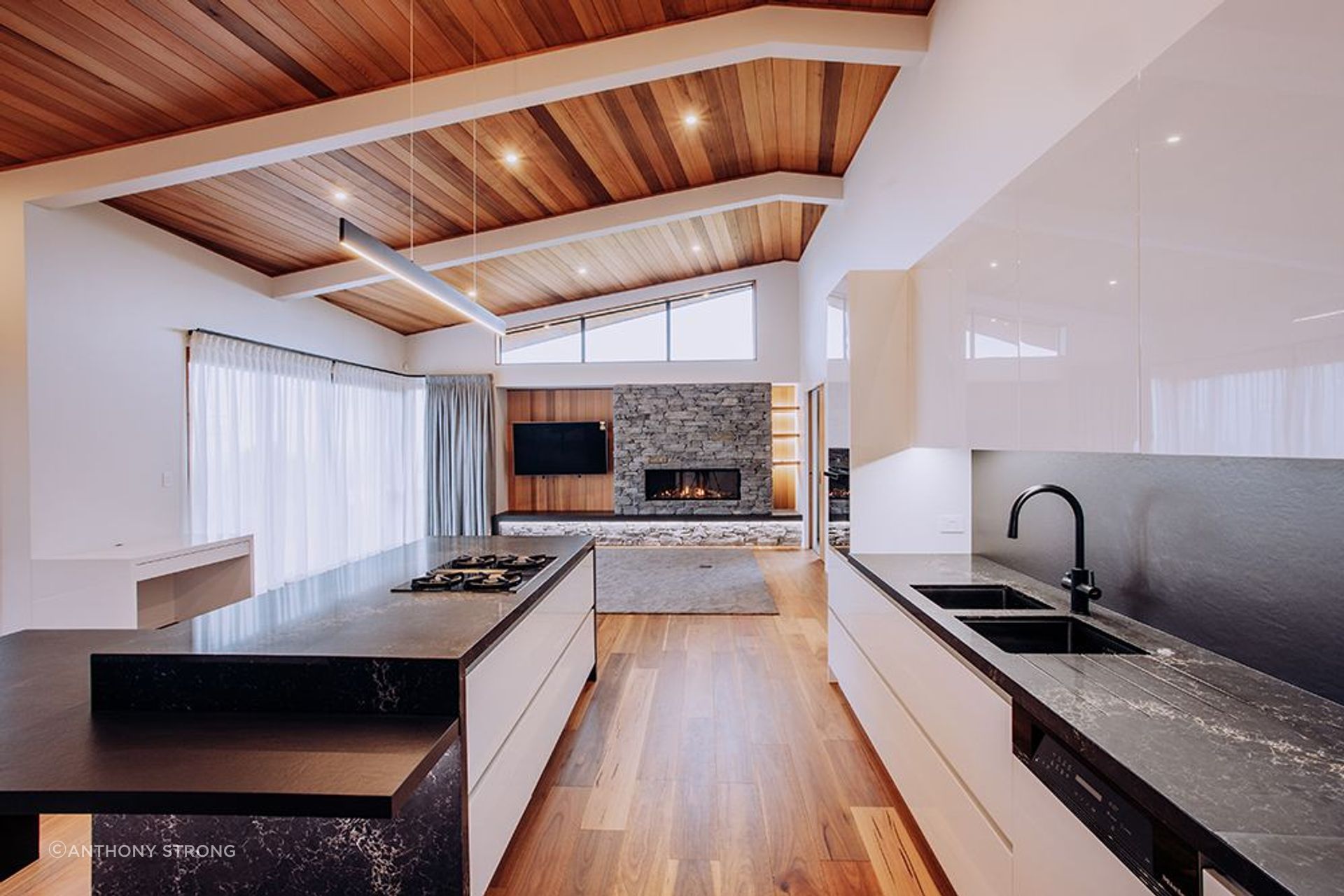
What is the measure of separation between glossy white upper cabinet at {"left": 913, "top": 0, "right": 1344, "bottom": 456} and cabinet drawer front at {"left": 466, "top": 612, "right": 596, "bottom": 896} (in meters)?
1.79

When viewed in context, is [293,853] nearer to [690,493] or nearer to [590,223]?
[590,223]

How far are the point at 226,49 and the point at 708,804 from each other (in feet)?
12.1

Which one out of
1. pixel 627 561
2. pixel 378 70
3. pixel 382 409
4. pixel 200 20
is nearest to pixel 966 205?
pixel 378 70

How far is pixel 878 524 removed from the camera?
2.94 m

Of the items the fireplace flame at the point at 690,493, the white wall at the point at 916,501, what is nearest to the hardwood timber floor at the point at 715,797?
the white wall at the point at 916,501

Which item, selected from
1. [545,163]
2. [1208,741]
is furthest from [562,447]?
[1208,741]

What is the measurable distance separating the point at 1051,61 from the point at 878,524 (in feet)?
6.26

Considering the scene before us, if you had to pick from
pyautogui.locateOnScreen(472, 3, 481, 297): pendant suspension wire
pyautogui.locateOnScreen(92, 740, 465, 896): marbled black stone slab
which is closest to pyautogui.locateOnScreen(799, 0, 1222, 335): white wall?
pyautogui.locateOnScreen(472, 3, 481, 297): pendant suspension wire

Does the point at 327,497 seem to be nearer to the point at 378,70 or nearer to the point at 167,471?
the point at 167,471

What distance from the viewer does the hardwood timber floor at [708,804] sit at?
1895 mm

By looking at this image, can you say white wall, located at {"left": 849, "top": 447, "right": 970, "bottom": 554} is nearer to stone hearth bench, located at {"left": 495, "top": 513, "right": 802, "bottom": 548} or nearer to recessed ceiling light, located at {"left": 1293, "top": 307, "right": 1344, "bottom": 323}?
recessed ceiling light, located at {"left": 1293, "top": 307, "right": 1344, "bottom": 323}

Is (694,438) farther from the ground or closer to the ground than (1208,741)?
farther from the ground

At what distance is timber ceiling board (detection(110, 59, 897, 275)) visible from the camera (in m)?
3.64

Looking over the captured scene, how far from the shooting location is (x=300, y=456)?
18.6 feet
